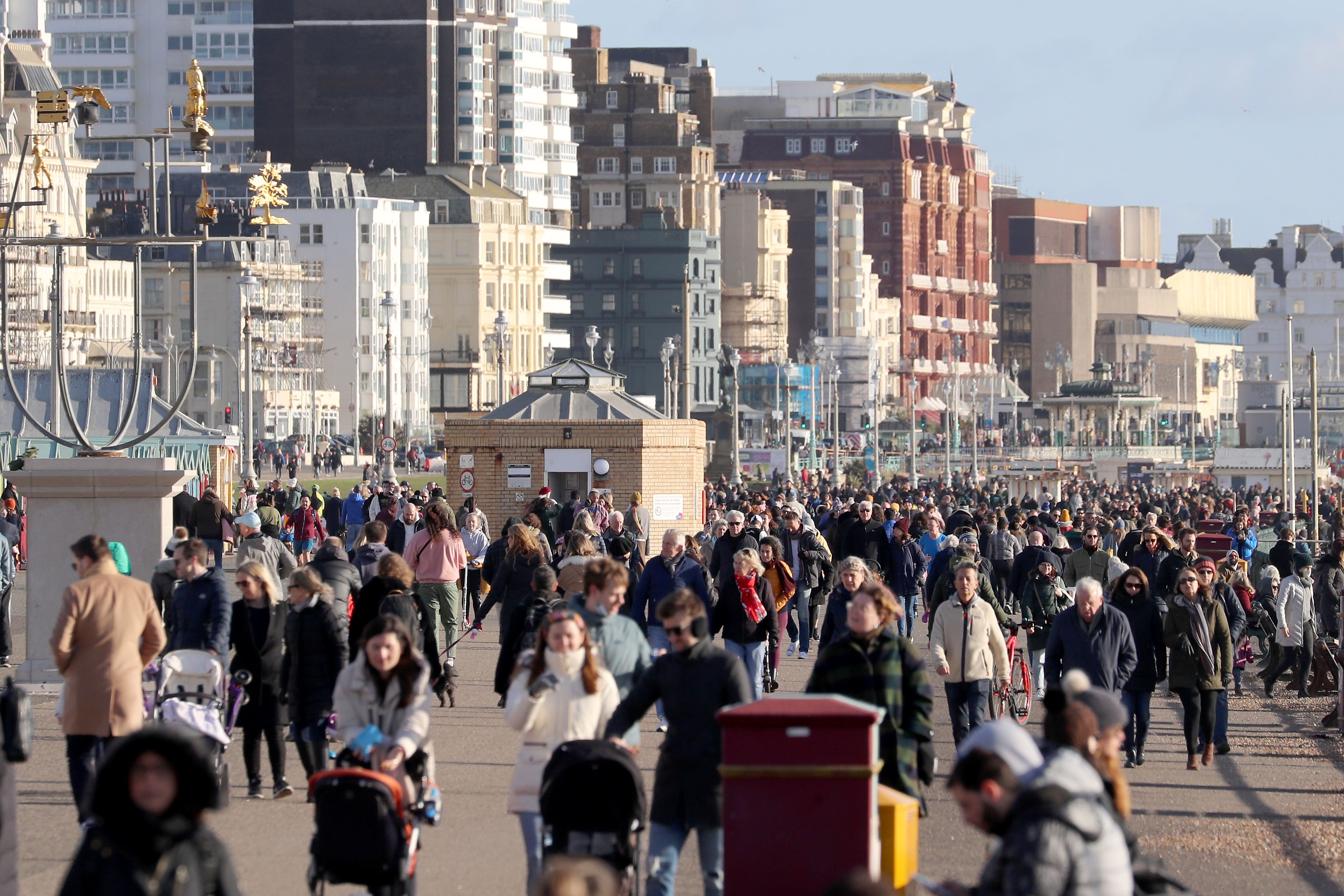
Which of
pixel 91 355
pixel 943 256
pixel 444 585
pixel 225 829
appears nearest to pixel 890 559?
pixel 444 585

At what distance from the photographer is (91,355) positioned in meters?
85.6

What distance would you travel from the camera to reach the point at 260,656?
12633 millimetres

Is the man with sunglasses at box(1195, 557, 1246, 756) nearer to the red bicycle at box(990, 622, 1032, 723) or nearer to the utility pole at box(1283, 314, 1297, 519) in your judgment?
the red bicycle at box(990, 622, 1032, 723)

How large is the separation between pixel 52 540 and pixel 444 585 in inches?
106

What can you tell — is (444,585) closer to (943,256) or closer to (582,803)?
(582,803)

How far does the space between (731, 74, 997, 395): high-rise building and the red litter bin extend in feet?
547

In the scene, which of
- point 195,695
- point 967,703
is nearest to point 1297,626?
point 967,703

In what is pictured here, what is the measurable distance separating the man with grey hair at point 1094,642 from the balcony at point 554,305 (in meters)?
109

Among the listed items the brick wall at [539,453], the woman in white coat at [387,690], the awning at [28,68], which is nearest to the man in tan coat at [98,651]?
the woman in white coat at [387,690]

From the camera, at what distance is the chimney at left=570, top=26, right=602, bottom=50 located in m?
148

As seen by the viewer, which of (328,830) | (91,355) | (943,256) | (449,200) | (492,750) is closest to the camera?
(328,830)

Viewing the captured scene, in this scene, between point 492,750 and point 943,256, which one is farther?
point 943,256

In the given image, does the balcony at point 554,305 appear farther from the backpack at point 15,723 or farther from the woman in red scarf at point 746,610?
the backpack at point 15,723

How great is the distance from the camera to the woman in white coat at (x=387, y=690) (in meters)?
9.21
